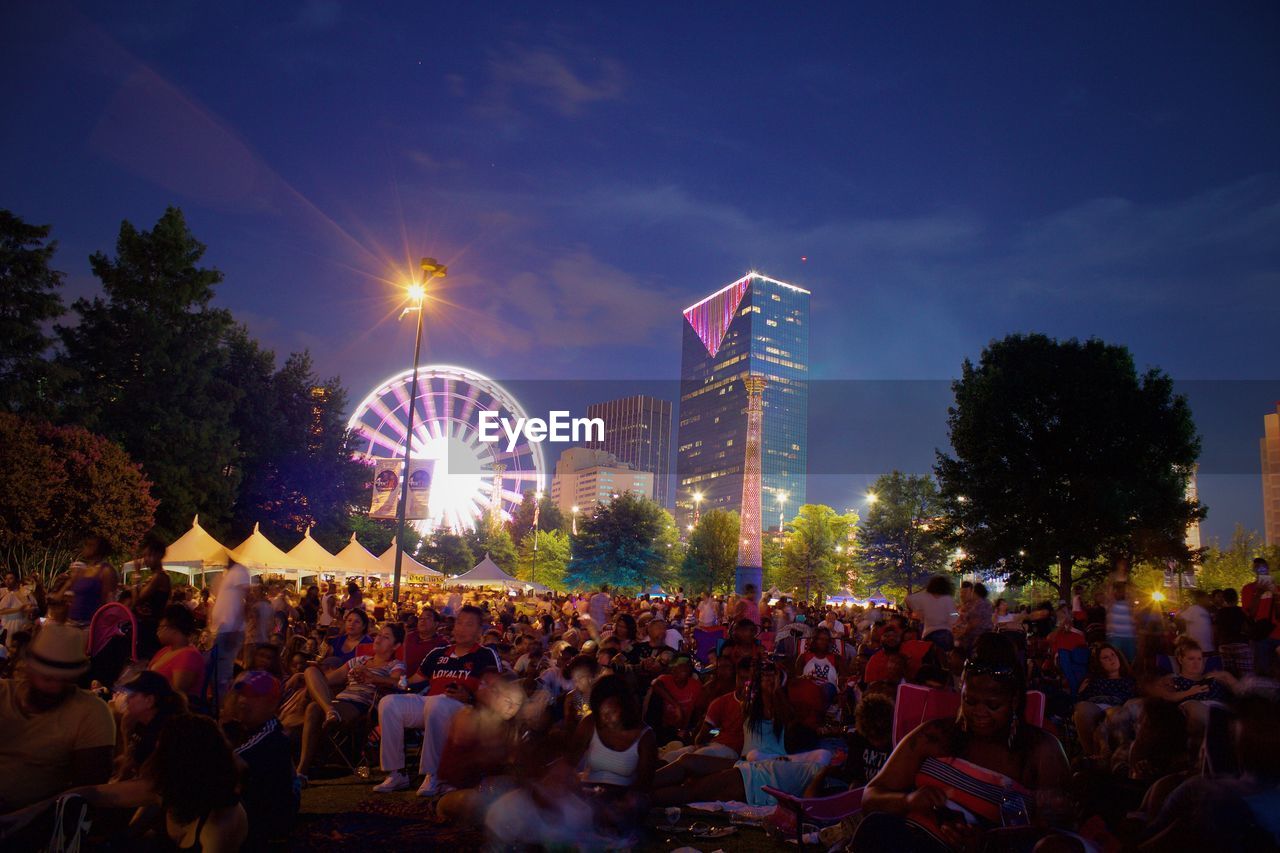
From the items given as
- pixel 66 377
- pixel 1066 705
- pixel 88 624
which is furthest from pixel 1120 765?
pixel 66 377

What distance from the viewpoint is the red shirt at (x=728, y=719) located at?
774 cm

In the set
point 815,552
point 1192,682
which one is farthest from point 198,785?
point 815,552

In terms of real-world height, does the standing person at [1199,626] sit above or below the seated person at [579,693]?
above

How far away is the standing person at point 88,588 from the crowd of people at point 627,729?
0.02 metres

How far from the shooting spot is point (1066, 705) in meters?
10.0

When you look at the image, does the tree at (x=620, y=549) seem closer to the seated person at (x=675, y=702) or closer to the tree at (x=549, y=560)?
the tree at (x=549, y=560)

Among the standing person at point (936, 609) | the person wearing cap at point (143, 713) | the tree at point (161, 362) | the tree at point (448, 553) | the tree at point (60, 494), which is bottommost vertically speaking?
the tree at point (448, 553)

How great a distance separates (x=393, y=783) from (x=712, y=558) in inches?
2591

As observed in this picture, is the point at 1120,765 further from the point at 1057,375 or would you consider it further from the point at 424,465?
the point at 424,465

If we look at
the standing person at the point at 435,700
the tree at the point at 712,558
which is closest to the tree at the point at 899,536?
the tree at the point at 712,558

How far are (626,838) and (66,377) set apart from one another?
3444 cm

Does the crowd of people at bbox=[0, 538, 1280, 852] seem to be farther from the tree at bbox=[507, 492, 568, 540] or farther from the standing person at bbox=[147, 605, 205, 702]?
the tree at bbox=[507, 492, 568, 540]

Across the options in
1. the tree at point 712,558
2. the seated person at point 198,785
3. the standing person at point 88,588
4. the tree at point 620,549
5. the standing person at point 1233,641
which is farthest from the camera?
the tree at point 712,558

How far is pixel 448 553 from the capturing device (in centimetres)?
11350
